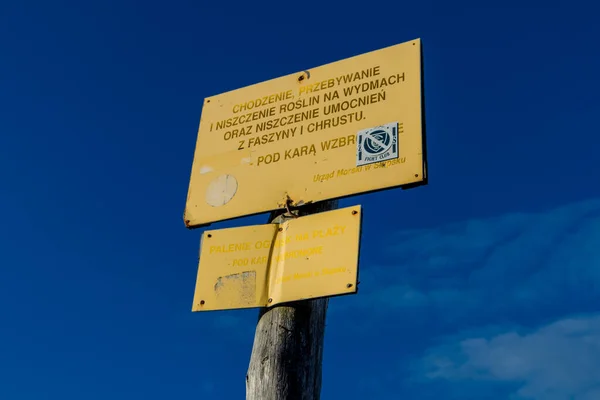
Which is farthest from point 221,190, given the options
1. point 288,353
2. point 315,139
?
point 288,353

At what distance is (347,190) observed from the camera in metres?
3.14

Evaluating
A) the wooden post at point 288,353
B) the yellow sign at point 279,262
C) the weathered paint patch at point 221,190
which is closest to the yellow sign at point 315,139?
the weathered paint patch at point 221,190

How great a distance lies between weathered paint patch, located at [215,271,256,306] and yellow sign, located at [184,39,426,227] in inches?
15.1

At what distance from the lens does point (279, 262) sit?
3053 millimetres

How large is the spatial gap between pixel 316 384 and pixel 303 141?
120 centimetres

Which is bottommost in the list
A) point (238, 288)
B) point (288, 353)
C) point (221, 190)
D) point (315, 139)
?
point (288, 353)

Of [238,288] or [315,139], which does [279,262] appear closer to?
[238,288]

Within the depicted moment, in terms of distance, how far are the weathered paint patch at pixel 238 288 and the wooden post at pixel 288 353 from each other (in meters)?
0.09

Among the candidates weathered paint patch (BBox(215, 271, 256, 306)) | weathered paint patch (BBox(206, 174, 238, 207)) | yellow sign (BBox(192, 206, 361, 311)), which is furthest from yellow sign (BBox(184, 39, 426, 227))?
weathered paint patch (BBox(215, 271, 256, 306))

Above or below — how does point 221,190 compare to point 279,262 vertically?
above

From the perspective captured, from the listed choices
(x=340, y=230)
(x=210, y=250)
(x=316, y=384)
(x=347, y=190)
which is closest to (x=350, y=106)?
(x=347, y=190)

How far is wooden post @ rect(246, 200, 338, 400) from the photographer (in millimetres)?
2777

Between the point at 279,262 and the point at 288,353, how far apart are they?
16.5 inches

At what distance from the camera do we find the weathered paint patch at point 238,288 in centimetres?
306
